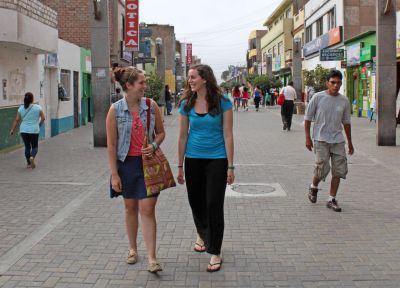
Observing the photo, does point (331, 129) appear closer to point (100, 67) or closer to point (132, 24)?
point (100, 67)

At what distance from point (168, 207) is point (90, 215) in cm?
103

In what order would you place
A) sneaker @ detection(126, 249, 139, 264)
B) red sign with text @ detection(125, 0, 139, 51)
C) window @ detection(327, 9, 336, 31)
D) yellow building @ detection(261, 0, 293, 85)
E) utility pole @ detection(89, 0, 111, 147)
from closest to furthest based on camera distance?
1. sneaker @ detection(126, 249, 139, 264)
2. utility pole @ detection(89, 0, 111, 147)
3. red sign with text @ detection(125, 0, 139, 51)
4. window @ detection(327, 9, 336, 31)
5. yellow building @ detection(261, 0, 293, 85)

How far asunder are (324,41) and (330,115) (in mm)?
27066

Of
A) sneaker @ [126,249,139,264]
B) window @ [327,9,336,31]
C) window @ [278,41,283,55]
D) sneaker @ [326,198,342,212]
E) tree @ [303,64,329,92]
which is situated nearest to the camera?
sneaker @ [126,249,139,264]

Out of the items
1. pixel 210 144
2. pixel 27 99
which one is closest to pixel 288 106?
pixel 27 99

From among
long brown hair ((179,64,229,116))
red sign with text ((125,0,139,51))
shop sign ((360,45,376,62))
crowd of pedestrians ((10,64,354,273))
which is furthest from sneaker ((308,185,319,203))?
shop sign ((360,45,376,62))

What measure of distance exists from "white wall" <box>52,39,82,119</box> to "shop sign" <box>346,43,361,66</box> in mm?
12273

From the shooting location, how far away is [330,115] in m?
7.19

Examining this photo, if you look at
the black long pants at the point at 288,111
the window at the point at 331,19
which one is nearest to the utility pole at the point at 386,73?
the black long pants at the point at 288,111

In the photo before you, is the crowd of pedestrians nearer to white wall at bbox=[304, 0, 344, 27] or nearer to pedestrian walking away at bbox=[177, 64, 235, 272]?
pedestrian walking away at bbox=[177, 64, 235, 272]

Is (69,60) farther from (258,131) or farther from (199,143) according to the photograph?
(199,143)

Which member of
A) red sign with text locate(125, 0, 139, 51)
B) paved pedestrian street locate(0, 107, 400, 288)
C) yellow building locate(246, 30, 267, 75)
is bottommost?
paved pedestrian street locate(0, 107, 400, 288)

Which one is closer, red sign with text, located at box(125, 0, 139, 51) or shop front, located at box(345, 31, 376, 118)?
red sign with text, located at box(125, 0, 139, 51)

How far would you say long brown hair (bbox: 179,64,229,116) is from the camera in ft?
16.4
